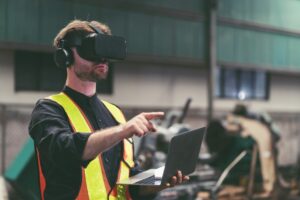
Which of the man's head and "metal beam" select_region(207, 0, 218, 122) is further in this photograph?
"metal beam" select_region(207, 0, 218, 122)

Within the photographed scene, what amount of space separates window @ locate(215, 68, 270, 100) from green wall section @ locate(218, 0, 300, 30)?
161cm

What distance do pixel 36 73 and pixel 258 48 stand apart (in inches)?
267

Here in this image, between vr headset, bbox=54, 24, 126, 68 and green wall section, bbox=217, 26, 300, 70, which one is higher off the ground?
green wall section, bbox=217, 26, 300, 70

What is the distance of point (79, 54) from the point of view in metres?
2.36

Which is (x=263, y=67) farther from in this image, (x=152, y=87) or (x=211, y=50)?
(x=152, y=87)

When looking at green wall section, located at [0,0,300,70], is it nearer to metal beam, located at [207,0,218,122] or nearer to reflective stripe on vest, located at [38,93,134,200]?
metal beam, located at [207,0,218,122]

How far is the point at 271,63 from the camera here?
14719mm

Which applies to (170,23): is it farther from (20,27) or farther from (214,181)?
(214,181)

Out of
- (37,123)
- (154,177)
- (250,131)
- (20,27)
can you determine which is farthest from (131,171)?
(20,27)

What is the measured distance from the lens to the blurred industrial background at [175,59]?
395 inches

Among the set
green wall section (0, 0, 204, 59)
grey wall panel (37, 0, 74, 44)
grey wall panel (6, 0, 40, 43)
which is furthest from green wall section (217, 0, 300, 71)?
grey wall panel (6, 0, 40, 43)

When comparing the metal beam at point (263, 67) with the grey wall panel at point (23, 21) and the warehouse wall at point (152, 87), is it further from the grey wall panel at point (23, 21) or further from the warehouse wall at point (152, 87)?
the grey wall panel at point (23, 21)

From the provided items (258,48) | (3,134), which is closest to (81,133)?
(3,134)

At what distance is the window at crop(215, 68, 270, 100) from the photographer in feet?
47.4
